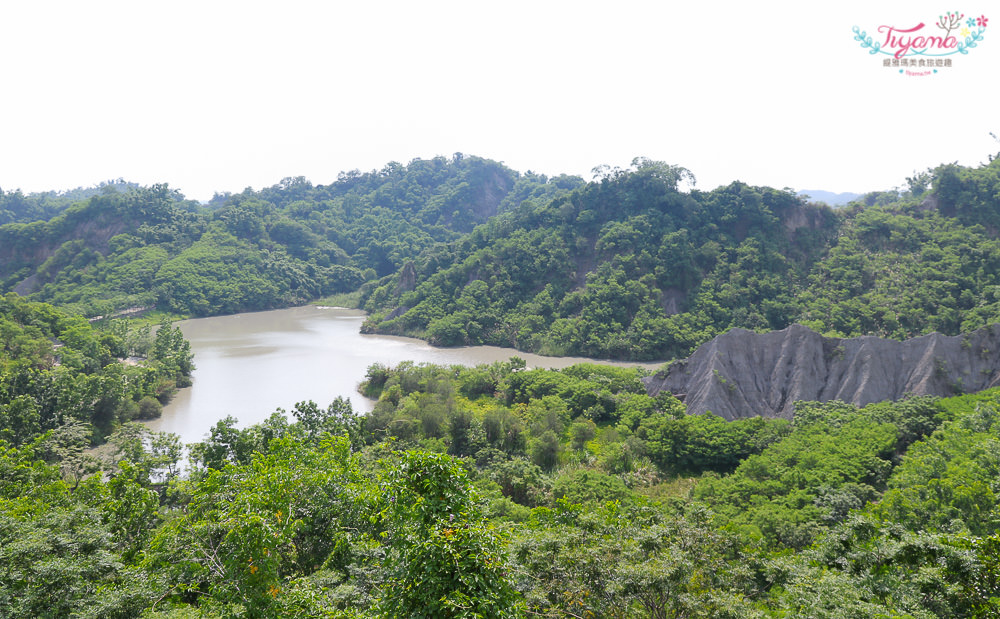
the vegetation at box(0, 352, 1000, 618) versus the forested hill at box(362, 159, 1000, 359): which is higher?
the forested hill at box(362, 159, 1000, 359)

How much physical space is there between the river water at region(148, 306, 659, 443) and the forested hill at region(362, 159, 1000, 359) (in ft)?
8.70

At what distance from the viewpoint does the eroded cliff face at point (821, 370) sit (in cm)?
1930

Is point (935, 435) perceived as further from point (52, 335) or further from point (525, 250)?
point (52, 335)

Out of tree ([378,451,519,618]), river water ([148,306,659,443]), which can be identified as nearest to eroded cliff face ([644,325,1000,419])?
river water ([148,306,659,443])

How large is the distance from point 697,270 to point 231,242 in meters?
50.2

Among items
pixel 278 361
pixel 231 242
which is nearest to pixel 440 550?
pixel 278 361

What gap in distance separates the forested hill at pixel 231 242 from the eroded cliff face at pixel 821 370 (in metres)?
43.3

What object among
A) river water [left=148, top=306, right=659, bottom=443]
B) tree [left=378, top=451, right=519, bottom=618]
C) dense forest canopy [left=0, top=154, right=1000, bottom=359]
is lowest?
river water [left=148, top=306, right=659, bottom=443]

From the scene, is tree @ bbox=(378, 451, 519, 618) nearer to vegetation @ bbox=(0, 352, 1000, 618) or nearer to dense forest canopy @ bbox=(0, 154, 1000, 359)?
Result: vegetation @ bbox=(0, 352, 1000, 618)

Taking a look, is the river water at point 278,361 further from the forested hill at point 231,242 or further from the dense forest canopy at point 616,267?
the forested hill at point 231,242

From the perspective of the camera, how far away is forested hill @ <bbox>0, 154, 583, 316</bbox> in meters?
48.3

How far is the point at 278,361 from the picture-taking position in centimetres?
3244

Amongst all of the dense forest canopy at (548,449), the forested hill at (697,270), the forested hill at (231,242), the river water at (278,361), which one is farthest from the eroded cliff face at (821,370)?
the forested hill at (231,242)

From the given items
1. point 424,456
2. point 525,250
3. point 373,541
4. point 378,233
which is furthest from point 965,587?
point 378,233
